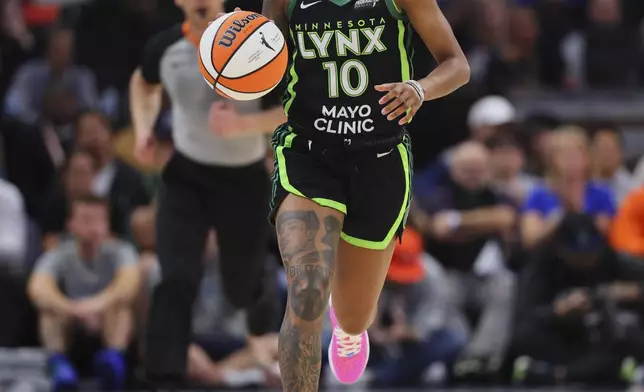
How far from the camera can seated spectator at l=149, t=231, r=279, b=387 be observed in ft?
34.7

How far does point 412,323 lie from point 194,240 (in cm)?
360

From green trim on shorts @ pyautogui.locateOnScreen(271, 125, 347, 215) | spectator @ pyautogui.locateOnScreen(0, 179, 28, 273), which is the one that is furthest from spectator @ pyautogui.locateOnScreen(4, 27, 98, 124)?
green trim on shorts @ pyautogui.locateOnScreen(271, 125, 347, 215)

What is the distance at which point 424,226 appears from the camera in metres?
12.0

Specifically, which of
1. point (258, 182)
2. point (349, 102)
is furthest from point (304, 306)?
point (258, 182)

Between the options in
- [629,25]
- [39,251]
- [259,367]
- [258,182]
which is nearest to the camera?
[258,182]

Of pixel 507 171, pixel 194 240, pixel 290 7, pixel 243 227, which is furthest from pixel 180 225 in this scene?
pixel 507 171

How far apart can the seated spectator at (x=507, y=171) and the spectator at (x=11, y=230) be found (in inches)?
175

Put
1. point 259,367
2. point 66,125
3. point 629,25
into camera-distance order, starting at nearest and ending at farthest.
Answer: point 259,367, point 66,125, point 629,25

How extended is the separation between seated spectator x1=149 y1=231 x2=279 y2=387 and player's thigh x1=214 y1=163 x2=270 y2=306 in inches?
50.0

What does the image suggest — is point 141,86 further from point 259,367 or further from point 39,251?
point 39,251

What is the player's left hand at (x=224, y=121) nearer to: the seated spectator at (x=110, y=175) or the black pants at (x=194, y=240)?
the black pants at (x=194, y=240)

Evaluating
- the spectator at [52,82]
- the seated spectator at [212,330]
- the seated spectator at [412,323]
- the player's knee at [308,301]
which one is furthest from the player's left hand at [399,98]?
the spectator at [52,82]

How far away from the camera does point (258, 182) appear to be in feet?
27.8

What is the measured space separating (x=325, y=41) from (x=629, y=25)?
31.2ft
